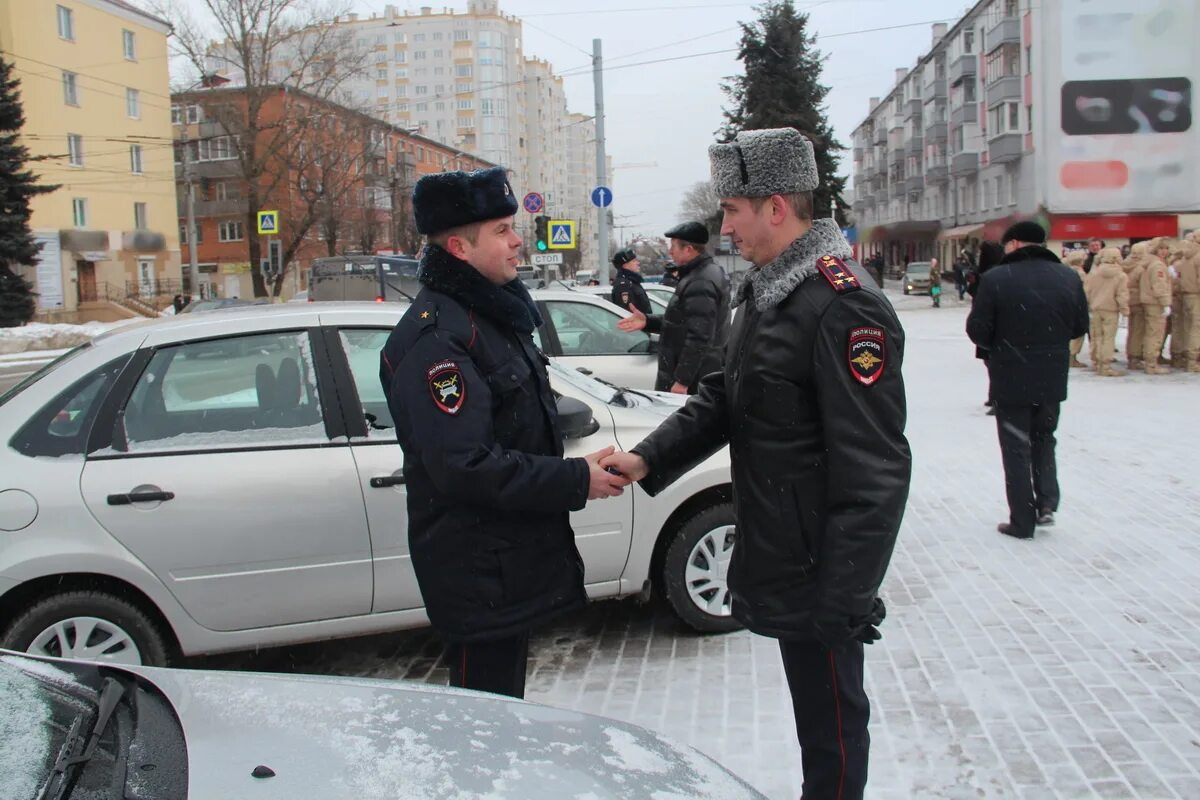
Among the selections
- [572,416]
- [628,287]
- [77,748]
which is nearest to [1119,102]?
[628,287]

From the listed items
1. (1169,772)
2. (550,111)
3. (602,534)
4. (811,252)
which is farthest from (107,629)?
(550,111)

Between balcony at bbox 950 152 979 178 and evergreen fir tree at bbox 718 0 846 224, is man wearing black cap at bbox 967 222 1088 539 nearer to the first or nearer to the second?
evergreen fir tree at bbox 718 0 846 224

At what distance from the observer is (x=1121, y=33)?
3500cm

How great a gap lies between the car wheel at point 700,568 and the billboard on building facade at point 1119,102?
35217mm

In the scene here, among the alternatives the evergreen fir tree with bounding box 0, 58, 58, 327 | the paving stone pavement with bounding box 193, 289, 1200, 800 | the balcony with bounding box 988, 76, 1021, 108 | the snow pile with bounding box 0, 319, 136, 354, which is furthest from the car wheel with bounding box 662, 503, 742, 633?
the balcony with bounding box 988, 76, 1021, 108

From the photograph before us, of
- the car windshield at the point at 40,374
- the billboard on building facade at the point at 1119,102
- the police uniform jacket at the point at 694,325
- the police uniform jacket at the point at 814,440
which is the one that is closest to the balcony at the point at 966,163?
the billboard on building facade at the point at 1119,102

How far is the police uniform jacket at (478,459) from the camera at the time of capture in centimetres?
238

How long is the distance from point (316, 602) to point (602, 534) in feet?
3.98

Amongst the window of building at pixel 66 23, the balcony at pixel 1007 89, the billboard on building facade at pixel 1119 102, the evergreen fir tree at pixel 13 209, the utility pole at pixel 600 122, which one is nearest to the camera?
the utility pole at pixel 600 122

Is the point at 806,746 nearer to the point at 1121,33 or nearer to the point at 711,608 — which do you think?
the point at 711,608

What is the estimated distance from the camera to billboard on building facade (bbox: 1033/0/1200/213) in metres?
34.5

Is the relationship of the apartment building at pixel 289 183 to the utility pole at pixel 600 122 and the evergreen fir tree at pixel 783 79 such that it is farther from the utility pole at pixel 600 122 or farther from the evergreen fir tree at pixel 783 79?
the evergreen fir tree at pixel 783 79

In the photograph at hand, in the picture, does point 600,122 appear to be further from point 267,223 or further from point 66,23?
point 66,23

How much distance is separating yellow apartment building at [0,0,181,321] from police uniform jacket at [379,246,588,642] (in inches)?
1607
